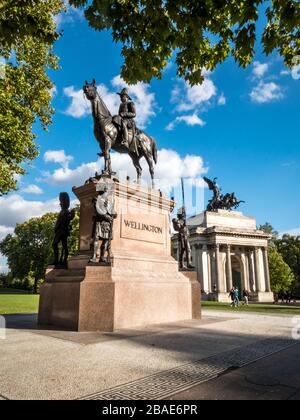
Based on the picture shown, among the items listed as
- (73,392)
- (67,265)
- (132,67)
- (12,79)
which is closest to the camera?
(73,392)

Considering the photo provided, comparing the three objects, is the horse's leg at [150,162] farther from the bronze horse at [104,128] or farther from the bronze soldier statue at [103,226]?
the bronze soldier statue at [103,226]

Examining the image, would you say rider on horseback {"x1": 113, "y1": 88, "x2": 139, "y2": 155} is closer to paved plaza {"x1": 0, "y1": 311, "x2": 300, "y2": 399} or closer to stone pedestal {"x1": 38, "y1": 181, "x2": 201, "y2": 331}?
stone pedestal {"x1": 38, "y1": 181, "x2": 201, "y2": 331}

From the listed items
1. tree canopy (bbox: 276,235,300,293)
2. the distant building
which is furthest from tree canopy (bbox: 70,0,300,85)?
tree canopy (bbox: 276,235,300,293)

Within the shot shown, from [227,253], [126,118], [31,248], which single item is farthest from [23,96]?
[31,248]

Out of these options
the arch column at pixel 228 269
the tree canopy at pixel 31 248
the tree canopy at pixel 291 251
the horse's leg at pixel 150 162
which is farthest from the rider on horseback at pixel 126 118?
the tree canopy at pixel 291 251

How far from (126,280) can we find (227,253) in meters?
53.9

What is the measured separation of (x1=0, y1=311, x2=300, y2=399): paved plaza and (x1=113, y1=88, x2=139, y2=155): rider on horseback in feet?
23.9

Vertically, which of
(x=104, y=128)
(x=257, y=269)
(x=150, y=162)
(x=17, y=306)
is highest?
(x=104, y=128)

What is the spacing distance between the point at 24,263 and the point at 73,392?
71.6 metres

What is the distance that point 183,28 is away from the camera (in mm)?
5668

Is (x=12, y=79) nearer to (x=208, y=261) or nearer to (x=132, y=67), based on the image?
(x=132, y=67)

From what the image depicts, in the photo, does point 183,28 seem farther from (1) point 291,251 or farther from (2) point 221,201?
(1) point 291,251

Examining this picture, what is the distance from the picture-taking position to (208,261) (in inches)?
2446
